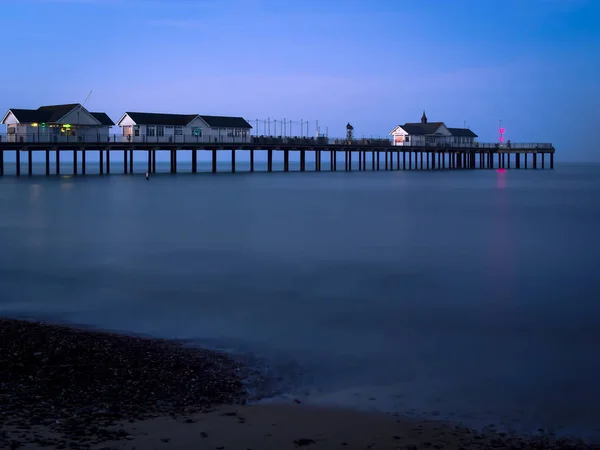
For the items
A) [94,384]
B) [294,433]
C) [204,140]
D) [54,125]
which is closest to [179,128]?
[204,140]

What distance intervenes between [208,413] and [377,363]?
3.44 meters

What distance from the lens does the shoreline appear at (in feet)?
22.8

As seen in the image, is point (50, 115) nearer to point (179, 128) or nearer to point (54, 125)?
point (54, 125)

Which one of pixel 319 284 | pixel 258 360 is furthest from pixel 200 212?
pixel 258 360

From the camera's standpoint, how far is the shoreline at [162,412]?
6.96 meters

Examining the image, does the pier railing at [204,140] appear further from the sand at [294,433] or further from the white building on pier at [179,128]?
the sand at [294,433]

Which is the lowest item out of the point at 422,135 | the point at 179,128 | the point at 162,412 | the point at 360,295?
the point at 360,295

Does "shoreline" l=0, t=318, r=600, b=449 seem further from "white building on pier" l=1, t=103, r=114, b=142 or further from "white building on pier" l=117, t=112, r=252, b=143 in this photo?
"white building on pier" l=117, t=112, r=252, b=143

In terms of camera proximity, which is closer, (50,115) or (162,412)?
(162,412)

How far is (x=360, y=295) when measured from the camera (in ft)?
51.6

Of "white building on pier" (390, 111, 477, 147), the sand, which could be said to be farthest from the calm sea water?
"white building on pier" (390, 111, 477, 147)

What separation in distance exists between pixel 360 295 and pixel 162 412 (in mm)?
8593

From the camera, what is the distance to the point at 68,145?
56.7 metres

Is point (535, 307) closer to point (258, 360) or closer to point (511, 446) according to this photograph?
point (258, 360)
